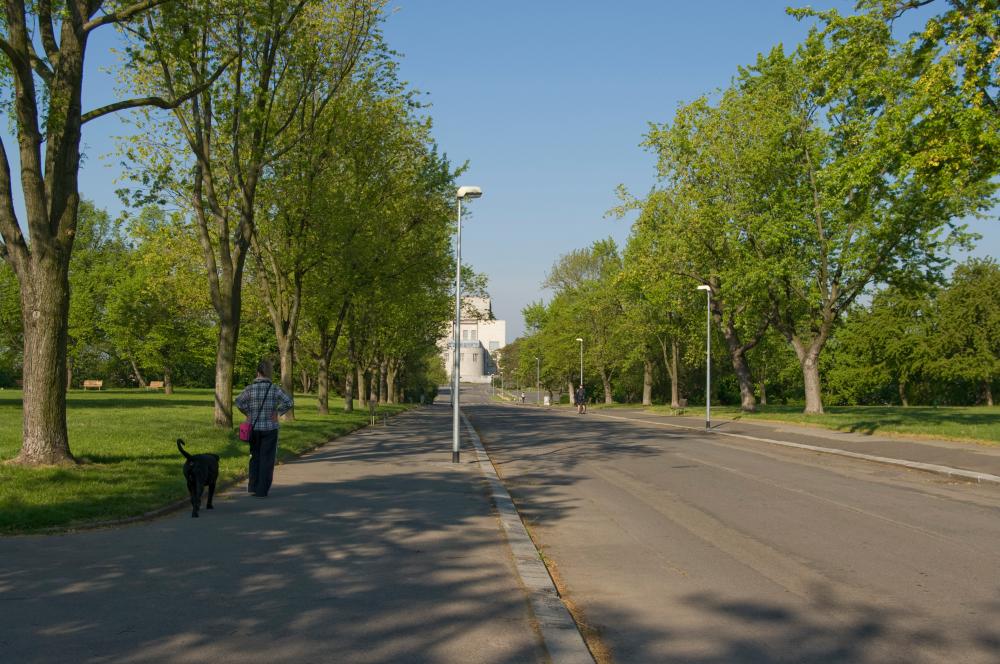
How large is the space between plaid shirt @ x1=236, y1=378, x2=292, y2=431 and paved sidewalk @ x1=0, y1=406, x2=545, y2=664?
101 centimetres

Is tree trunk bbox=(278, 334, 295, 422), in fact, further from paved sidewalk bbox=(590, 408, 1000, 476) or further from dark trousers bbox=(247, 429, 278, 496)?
dark trousers bbox=(247, 429, 278, 496)

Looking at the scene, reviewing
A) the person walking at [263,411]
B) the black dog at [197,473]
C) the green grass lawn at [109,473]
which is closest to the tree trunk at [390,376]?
the green grass lawn at [109,473]

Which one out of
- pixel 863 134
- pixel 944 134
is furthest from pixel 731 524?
pixel 863 134

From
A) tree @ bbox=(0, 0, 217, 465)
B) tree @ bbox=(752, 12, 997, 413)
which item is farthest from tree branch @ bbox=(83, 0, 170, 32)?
tree @ bbox=(752, 12, 997, 413)

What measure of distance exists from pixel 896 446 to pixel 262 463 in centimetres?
1650

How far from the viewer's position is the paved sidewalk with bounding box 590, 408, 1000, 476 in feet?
56.1

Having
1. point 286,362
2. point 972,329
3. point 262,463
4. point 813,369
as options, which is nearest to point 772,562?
point 262,463

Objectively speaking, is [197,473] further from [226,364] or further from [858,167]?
[858,167]

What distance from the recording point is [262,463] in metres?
11.1

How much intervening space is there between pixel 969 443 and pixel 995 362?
4723cm

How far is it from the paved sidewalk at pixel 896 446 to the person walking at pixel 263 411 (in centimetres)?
1209

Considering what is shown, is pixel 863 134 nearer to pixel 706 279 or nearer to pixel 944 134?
pixel 944 134

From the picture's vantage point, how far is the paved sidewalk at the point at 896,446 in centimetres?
1711

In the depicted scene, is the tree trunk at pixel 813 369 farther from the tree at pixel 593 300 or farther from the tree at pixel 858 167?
the tree at pixel 593 300
